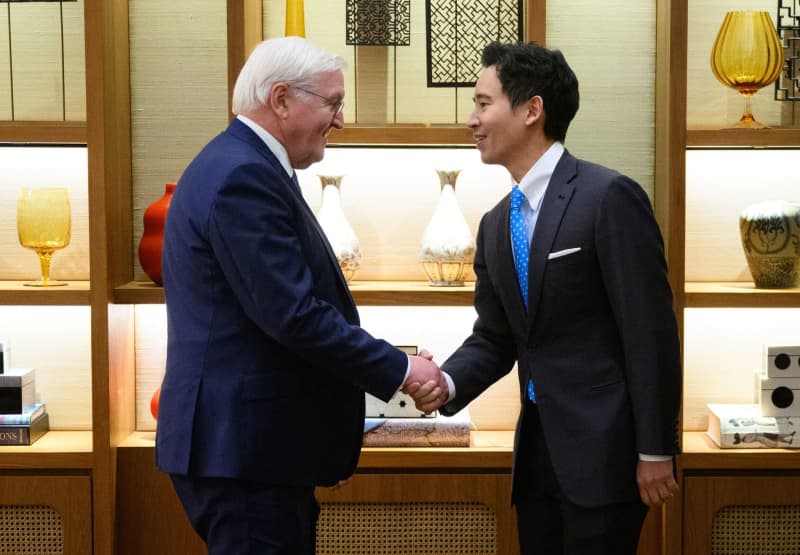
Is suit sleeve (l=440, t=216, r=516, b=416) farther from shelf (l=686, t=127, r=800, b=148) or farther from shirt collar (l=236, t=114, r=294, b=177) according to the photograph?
shelf (l=686, t=127, r=800, b=148)

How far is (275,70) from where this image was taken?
6.66 ft

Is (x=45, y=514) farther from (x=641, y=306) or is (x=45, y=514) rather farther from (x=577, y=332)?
(x=641, y=306)

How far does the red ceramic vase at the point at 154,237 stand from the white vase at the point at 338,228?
416 millimetres

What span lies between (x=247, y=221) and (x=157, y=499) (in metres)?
1.38

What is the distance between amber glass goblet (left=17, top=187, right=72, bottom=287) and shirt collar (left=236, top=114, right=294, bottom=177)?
3.73 feet

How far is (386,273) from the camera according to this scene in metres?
3.23

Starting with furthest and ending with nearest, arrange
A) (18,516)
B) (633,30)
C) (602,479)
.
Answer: (633,30) < (18,516) < (602,479)

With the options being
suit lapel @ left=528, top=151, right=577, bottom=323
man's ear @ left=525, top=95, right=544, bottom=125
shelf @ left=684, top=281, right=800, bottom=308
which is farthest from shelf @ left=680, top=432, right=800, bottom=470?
man's ear @ left=525, top=95, right=544, bottom=125

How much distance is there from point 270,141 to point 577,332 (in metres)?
0.67

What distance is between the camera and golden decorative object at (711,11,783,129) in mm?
2918

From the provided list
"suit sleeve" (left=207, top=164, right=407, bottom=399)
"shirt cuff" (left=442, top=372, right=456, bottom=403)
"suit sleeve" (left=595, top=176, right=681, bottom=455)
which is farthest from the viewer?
"shirt cuff" (left=442, top=372, right=456, bottom=403)

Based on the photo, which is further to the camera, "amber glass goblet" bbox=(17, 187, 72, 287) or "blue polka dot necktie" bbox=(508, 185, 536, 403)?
"amber glass goblet" bbox=(17, 187, 72, 287)

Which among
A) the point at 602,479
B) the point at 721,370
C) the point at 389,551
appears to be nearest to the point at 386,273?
the point at 389,551

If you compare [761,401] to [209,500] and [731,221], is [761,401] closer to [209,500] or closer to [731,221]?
[731,221]
